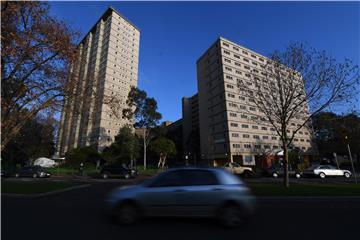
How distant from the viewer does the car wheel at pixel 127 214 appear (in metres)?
7.23

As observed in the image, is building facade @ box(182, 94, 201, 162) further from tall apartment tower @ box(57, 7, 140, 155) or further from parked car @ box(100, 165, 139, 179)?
parked car @ box(100, 165, 139, 179)

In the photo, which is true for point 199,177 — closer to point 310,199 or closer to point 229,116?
point 310,199

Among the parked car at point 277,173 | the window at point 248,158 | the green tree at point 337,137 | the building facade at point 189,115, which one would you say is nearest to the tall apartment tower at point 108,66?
the building facade at point 189,115

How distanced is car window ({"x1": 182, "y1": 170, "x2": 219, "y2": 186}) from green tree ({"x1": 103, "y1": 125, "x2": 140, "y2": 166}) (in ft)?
151

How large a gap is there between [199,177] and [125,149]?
155 feet

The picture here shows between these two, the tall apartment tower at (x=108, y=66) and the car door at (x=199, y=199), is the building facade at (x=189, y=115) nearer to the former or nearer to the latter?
the tall apartment tower at (x=108, y=66)

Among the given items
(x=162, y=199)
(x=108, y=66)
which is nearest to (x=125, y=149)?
(x=108, y=66)

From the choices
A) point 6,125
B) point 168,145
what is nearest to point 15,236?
point 6,125

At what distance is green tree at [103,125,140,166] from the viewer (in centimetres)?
5312

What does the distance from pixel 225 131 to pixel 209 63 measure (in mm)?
22323

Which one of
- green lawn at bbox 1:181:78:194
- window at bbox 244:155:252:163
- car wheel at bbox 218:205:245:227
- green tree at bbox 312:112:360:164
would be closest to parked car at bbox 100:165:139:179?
green lawn at bbox 1:181:78:194

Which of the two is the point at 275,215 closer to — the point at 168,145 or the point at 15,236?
the point at 15,236

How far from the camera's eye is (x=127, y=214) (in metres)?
7.27

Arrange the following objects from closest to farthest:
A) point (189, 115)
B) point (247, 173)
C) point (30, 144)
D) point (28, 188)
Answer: point (28, 188), point (247, 173), point (30, 144), point (189, 115)
